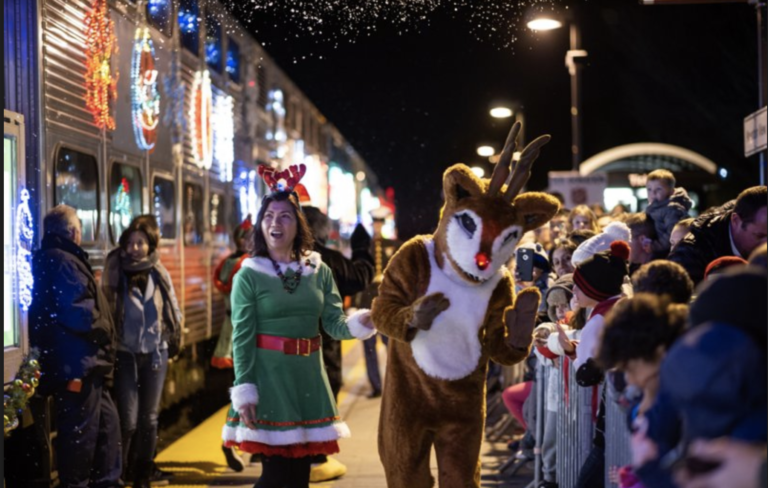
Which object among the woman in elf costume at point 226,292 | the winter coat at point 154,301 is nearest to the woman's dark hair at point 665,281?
the winter coat at point 154,301

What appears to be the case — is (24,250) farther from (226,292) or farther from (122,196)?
(226,292)

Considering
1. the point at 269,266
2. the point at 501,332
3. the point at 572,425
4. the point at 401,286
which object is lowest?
the point at 572,425

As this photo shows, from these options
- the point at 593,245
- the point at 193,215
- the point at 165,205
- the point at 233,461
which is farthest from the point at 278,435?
the point at 193,215

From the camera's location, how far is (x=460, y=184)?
5.54 metres

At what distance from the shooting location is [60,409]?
23.0 feet

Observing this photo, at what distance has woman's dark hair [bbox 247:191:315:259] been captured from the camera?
19.2 ft

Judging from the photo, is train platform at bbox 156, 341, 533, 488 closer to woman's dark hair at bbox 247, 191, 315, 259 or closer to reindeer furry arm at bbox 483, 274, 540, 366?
woman's dark hair at bbox 247, 191, 315, 259

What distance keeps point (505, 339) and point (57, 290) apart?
298 cm

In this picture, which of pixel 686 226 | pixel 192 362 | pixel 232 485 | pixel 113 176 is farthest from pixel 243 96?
pixel 686 226

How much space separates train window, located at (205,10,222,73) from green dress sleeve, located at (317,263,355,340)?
23.9ft

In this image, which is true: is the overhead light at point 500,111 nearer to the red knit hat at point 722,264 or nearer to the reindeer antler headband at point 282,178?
the reindeer antler headband at point 282,178

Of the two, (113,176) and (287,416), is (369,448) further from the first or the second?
(287,416)

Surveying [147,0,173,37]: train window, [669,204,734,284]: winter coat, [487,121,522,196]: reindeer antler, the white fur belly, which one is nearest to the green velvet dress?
the white fur belly

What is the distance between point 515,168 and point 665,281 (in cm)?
230
